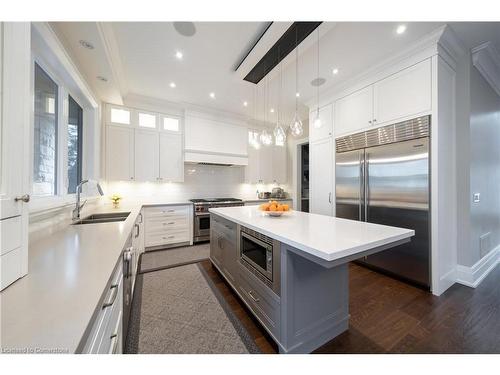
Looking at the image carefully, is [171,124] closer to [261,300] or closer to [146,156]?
[146,156]

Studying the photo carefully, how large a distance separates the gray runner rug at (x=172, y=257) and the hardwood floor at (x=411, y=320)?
901 millimetres

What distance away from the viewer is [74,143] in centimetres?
242

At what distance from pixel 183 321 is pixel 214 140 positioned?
10.6 ft

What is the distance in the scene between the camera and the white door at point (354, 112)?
260cm

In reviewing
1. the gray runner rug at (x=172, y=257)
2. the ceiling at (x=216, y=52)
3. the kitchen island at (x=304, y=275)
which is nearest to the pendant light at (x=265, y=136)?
the ceiling at (x=216, y=52)

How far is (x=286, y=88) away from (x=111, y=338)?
350cm

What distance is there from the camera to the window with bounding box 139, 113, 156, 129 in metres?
3.51

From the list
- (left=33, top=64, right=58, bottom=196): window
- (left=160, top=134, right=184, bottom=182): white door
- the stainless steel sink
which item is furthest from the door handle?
(left=160, top=134, right=184, bottom=182): white door

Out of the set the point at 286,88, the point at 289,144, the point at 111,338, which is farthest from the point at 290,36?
the point at 289,144

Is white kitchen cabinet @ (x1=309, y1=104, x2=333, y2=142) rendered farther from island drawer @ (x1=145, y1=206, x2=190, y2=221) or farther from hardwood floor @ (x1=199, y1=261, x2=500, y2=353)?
island drawer @ (x1=145, y1=206, x2=190, y2=221)

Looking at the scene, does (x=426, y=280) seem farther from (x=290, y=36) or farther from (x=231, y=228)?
(x=290, y=36)

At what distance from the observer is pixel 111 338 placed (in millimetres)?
882

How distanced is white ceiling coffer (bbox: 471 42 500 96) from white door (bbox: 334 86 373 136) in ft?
3.80

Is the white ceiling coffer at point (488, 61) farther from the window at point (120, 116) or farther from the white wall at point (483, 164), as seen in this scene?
the window at point (120, 116)
